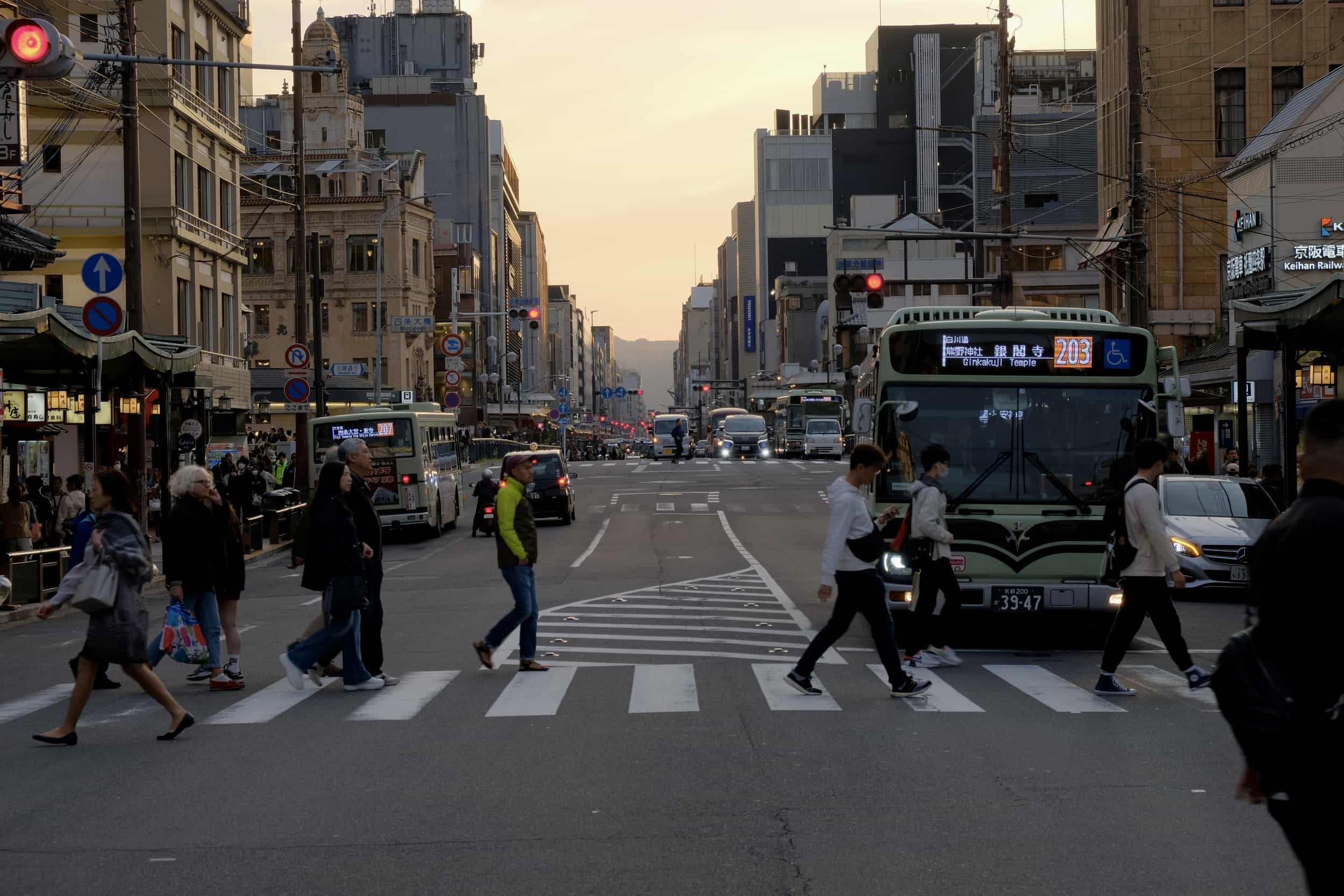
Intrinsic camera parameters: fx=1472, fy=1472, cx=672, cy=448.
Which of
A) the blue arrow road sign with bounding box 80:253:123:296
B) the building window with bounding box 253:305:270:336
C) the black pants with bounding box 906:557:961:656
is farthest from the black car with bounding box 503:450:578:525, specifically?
the building window with bounding box 253:305:270:336

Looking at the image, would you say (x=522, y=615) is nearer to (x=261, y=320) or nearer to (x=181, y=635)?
(x=181, y=635)

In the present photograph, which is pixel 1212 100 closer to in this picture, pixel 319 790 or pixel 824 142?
pixel 319 790

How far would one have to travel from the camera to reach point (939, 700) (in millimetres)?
11062

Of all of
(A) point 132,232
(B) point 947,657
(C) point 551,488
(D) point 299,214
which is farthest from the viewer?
(D) point 299,214

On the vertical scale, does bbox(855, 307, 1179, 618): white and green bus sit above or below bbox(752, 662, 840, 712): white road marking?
above

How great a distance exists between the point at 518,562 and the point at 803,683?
2.94m

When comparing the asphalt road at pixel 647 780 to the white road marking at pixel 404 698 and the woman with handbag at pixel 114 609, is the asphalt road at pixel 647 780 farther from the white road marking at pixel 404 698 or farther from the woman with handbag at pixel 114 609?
the woman with handbag at pixel 114 609

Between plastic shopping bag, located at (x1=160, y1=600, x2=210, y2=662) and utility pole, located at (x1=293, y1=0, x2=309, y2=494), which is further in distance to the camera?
utility pole, located at (x1=293, y1=0, x2=309, y2=494)

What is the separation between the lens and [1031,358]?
1451cm

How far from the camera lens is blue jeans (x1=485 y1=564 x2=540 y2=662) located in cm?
1267

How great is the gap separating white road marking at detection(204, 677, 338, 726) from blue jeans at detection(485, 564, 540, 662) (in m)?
1.49

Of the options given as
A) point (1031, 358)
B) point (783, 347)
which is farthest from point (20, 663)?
point (783, 347)

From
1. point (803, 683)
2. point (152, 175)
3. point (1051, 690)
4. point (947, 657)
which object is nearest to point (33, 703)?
point (803, 683)

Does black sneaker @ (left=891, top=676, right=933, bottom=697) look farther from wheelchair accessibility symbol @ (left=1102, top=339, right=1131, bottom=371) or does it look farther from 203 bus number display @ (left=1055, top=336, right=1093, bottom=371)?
wheelchair accessibility symbol @ (left=1102, top=339, right=1131, bottom=371)
